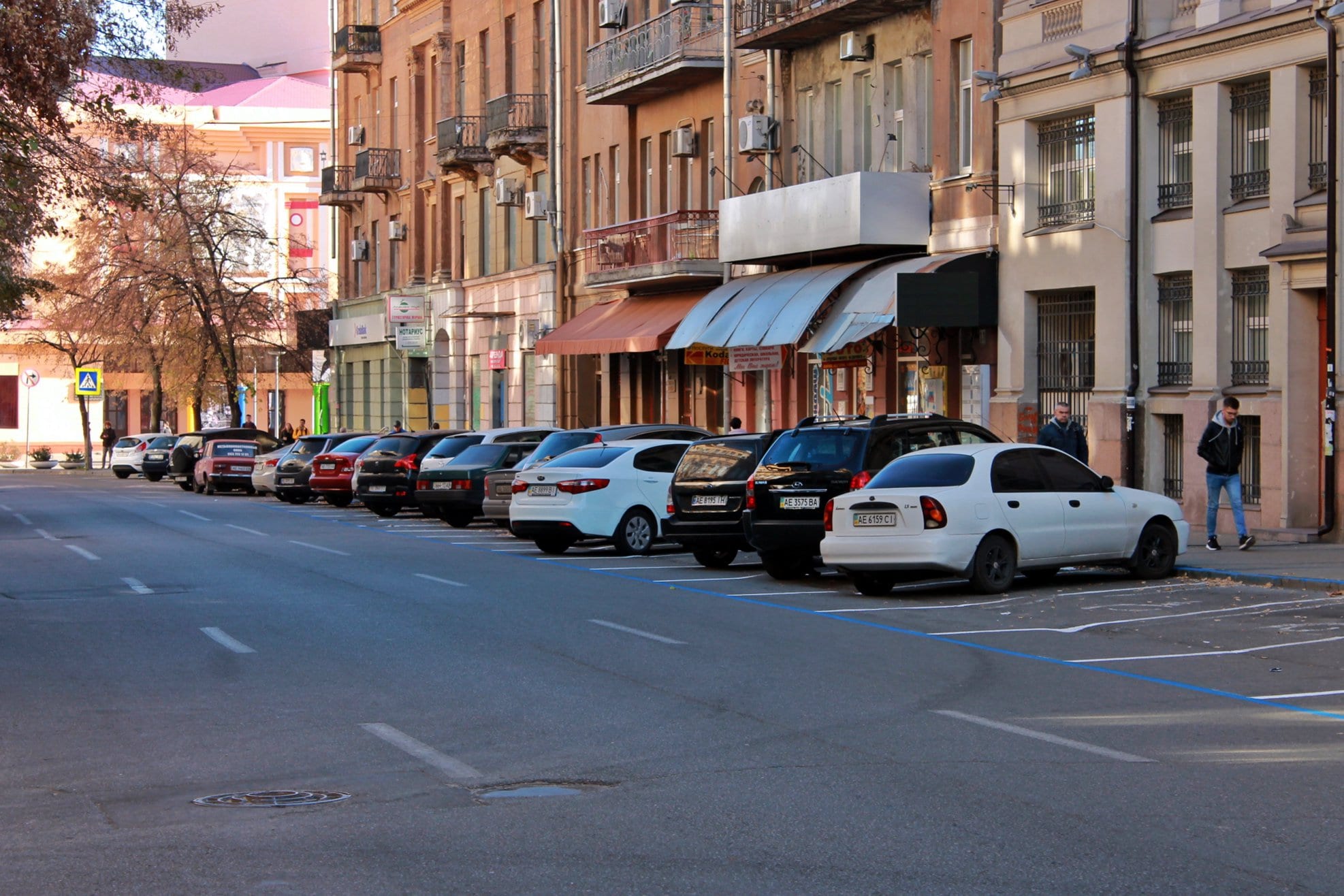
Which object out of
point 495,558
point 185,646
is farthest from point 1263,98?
point 185,646

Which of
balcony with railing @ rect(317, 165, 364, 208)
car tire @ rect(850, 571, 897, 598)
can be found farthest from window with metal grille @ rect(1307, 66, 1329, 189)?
balcony with railing @ rect(317, 165, 364, 208)

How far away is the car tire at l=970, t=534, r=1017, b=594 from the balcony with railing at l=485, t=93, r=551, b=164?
3024 cm

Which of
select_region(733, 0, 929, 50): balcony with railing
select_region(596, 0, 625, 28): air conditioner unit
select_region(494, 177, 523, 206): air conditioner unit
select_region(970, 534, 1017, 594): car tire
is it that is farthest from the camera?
select_region(494, 177, 523, 206): air conditioner unit

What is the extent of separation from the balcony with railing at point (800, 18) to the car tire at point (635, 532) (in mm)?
11016

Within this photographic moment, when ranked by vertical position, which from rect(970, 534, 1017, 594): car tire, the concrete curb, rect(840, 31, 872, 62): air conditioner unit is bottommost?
the concrete curb

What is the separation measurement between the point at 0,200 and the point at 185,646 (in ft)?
34.1

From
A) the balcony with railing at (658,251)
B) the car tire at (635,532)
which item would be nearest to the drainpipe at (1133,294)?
the car tire at (635,532)

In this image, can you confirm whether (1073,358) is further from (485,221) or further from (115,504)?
(485,221)

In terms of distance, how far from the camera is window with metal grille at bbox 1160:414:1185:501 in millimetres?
24672

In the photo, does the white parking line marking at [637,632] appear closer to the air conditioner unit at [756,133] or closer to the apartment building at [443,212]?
the air conditioner unit at [756,133]

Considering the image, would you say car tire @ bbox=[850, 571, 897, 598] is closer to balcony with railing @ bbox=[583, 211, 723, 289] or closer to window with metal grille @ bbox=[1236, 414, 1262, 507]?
window with metal grille @ bbox=[1236, 414, 1262, 507]

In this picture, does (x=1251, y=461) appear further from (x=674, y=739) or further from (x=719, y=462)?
(x=674, y=739)

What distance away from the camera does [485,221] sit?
169ft

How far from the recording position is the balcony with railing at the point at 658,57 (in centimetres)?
3638
